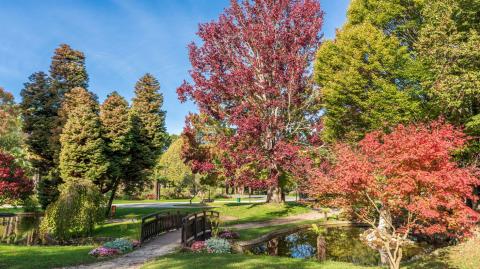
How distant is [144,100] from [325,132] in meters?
25.4

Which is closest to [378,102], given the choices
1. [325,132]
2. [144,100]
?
[325,132]

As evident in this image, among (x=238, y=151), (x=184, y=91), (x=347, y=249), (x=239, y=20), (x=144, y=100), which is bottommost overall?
(x=347, y=249)

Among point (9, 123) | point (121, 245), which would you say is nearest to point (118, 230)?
point (121, 245)

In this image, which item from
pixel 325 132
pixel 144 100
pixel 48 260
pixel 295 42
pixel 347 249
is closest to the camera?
pixel 48 260

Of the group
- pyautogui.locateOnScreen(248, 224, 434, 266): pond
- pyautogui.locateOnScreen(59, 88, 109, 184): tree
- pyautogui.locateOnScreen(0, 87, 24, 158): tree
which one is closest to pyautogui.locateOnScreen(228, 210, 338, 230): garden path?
pyautogui.locateOnScreen(248, 224, 434, 266): pond

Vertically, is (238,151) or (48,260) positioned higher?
(238,151)

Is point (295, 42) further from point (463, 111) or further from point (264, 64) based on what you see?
point (463, 111)

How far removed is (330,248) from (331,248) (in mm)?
60

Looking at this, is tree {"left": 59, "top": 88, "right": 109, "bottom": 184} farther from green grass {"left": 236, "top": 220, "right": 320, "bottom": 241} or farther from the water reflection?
A: the water reflection

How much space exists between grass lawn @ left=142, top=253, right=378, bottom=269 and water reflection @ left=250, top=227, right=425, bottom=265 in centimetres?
257

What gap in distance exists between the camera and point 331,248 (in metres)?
18.6

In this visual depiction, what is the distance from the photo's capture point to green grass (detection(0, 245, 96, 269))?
1213 centimetres

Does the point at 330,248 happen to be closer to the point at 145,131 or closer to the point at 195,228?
the point at 195,228

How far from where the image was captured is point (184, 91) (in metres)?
A: 30.6
